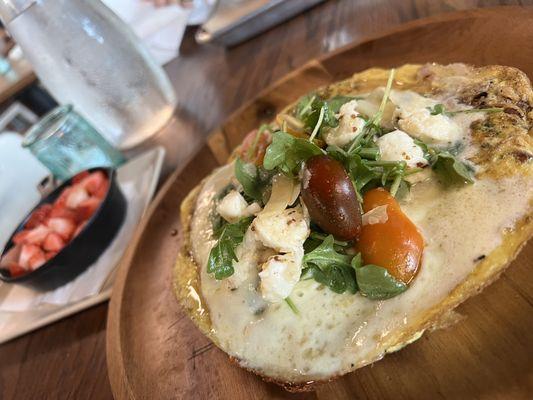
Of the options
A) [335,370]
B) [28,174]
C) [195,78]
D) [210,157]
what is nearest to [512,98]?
[335,370]

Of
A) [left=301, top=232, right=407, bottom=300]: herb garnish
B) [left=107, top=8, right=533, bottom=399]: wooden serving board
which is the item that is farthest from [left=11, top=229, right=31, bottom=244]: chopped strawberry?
[left=301, top=232, right=407, bottom=300]: herb garnish

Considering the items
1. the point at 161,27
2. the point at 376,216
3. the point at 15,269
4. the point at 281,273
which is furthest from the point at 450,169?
the point at 161,27

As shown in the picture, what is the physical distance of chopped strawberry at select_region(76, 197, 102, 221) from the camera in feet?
8.34

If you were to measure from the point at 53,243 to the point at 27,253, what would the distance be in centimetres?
14

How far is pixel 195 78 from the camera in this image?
11.9ft

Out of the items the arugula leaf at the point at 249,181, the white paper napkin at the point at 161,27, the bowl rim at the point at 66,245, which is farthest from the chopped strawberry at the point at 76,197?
the white paper napkin at the point at 161,27

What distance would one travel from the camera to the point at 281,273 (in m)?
1.27

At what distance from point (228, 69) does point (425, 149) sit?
2.33 m

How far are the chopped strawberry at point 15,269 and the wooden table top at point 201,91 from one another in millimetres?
337

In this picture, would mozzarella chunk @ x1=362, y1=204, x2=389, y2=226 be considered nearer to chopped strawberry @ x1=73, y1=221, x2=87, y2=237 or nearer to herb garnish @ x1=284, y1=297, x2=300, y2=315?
herb garnish @ x1=284, y1=297, x2=300, y2=315

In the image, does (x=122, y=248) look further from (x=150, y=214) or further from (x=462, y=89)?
(x=462, y=89)

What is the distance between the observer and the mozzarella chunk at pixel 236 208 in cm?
152

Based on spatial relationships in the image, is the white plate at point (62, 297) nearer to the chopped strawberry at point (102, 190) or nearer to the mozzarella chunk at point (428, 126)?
the chopped strawberry at point (102, 190)

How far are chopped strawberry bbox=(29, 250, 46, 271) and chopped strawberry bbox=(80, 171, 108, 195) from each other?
46 cm
